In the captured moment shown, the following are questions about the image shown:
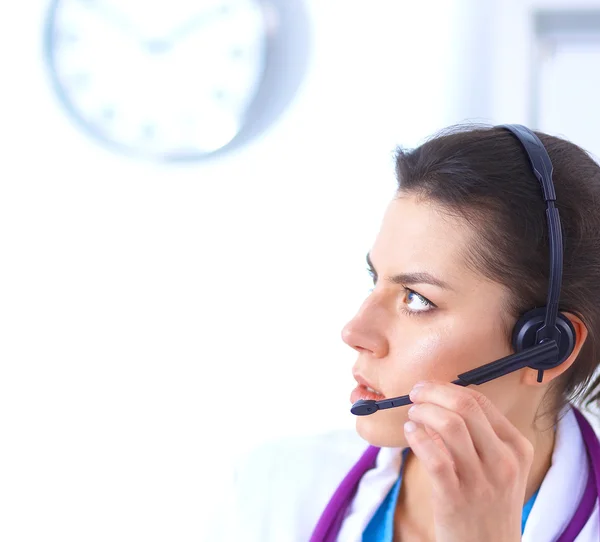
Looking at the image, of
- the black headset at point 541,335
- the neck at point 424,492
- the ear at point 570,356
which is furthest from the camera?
the neck at point 424,492

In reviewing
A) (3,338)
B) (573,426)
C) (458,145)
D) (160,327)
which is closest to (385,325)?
(458,145)

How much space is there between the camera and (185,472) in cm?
175

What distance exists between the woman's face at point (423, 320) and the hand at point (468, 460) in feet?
0.47

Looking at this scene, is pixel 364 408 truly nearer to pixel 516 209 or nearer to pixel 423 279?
pixel 423 279

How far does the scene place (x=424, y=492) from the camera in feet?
→ 4.07

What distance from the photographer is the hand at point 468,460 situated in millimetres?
871

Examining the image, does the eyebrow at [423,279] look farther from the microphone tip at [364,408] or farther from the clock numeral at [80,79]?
the clock numeral at [80,79]

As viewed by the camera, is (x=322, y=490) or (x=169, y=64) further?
(x=169, y=64)

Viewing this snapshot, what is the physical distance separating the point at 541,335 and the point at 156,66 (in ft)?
3.87

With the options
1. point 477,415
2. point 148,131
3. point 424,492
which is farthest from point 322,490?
point 148,131

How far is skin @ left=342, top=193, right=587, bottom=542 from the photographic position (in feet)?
2.95

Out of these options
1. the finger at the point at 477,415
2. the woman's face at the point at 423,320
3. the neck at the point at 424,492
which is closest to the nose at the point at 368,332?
the woman's face at the point at 423,320

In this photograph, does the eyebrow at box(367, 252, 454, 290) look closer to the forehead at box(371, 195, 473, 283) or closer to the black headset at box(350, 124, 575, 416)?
the forehead at box(371, 195, 473, 283)

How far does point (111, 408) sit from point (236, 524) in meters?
0.59
